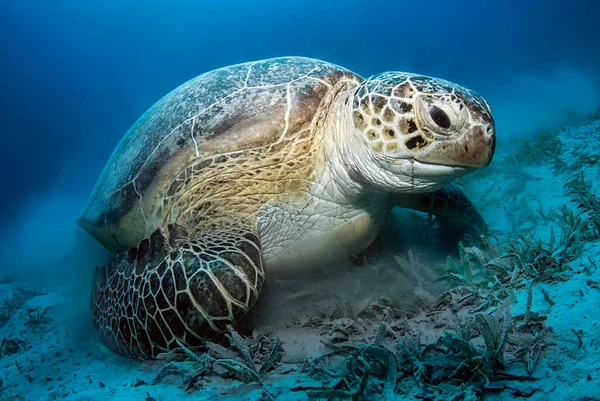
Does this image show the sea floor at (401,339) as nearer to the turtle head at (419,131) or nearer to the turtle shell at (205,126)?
the turtle head at (419,131)

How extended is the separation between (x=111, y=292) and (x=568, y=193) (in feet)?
13.5

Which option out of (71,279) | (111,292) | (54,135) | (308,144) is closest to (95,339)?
(111,292)

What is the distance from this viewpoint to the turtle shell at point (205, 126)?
8.54 feet

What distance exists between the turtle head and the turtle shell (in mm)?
605

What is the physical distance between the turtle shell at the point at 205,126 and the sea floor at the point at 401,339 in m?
1.09

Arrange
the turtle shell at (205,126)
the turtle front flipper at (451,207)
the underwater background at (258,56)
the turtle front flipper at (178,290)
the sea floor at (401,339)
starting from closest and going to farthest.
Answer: the sea floor at (401,339) < the underwater background at (258,56) < the turtle front flipper at (178,290) < the turtle shell at (205,126) < the turtle front flipper at (451,207)

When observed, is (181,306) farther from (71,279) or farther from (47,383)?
(71,279)

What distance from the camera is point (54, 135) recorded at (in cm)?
4006

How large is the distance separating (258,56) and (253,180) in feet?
216

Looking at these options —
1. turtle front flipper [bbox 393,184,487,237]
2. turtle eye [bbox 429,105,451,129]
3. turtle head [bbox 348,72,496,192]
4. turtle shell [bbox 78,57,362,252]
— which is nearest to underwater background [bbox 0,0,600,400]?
turtle front flipper [bbox 393,184,487,237]

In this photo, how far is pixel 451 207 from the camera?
11.1ft

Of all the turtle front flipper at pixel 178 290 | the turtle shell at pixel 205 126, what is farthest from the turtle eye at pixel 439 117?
the turtle front flipper at pixel 178 290

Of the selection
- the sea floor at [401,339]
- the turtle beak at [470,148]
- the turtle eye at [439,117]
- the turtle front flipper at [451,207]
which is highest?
the turtle eye at [439,117]

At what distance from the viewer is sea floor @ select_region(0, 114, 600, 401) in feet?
3.84
